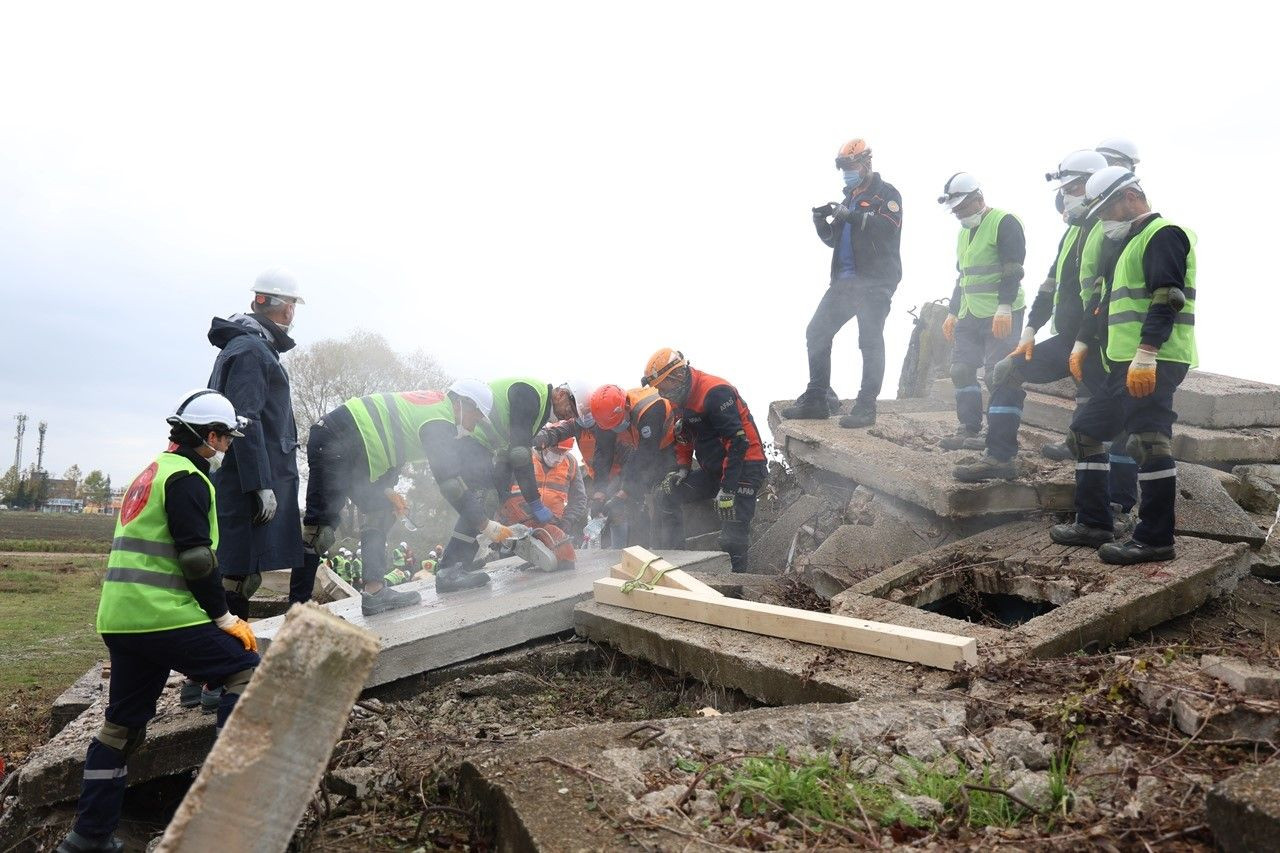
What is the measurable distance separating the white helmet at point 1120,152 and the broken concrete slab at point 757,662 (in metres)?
4.49

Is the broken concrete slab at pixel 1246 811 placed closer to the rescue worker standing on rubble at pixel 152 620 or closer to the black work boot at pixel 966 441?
the rescue worker standing on rubble at pixel 152 620

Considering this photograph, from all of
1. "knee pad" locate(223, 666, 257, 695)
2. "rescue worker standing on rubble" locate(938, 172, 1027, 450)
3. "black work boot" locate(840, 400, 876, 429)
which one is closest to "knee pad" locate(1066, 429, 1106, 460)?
"rescue worker standing on rubble" locate(938, 172, 1027, 450)

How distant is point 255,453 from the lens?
196 inches

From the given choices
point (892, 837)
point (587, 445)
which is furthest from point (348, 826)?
point (587, 445)

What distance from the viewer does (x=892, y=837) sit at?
8.32 feet

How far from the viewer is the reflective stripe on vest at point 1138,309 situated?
4.90 meters

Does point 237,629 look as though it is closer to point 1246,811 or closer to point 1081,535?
point 1246,811

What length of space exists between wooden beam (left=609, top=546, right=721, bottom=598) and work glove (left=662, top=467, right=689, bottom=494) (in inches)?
93.3

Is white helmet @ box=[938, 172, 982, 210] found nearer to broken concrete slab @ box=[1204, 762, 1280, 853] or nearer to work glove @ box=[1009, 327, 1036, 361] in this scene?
work glove @ box=[1009, 327, 1036, 361]

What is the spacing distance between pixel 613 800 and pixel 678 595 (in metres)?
2.41

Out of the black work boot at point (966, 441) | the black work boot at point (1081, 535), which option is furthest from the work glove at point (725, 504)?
the black work boot at point (1081, 535)

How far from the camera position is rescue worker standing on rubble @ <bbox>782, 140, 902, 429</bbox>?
25.5ft

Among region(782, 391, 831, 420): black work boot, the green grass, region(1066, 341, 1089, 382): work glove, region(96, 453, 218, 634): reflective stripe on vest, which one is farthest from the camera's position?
region(782, 391, 831, 420): black work boot

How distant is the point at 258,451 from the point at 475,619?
151 cm
